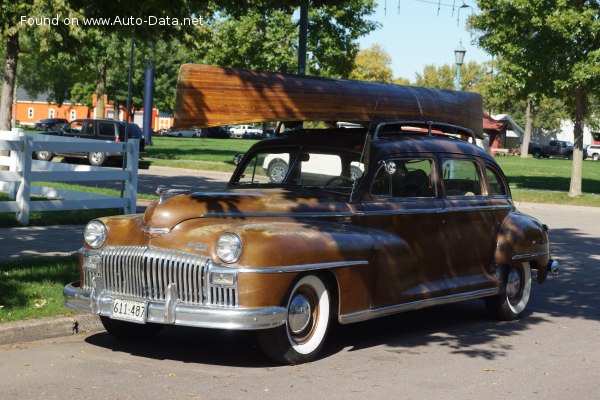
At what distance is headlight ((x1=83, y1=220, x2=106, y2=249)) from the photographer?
24.7 ft

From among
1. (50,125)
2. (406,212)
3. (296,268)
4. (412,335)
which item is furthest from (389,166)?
(50,125)

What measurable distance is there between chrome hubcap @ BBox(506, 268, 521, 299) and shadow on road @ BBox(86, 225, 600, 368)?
282 mm

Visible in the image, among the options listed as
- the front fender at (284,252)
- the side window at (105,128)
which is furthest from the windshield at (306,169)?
the side window at (105,128)

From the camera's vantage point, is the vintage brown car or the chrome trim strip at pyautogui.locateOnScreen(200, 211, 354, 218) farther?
the chrome trim strip at pyautogui.locateOnScreen(200, 211, 354, 218)

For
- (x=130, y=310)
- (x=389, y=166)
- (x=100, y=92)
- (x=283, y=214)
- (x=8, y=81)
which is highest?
(x=100, y=92)

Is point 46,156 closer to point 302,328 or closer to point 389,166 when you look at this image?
point 389,166

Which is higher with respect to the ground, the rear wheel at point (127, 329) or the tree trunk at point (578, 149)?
the tree trunk at point (578, 149)

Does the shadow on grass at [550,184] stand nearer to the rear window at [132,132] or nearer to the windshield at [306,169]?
the rear window at [132,132]

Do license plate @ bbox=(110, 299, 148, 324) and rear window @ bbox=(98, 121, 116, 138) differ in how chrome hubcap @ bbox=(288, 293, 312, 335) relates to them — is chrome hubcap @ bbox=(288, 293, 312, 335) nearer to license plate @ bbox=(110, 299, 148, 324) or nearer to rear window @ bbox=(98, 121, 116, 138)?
license plate @ bbox=(110, 299, 148, 324)

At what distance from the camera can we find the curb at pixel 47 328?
7.72m

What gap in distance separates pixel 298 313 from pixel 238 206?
993mm

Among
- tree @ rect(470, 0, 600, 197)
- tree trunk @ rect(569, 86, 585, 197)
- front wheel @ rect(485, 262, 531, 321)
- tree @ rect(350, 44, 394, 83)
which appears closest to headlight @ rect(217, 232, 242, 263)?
front wheel @ rect(485, 262, 531, 321)

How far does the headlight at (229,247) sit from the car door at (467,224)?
271 centimetres

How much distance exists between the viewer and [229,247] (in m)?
6.75
